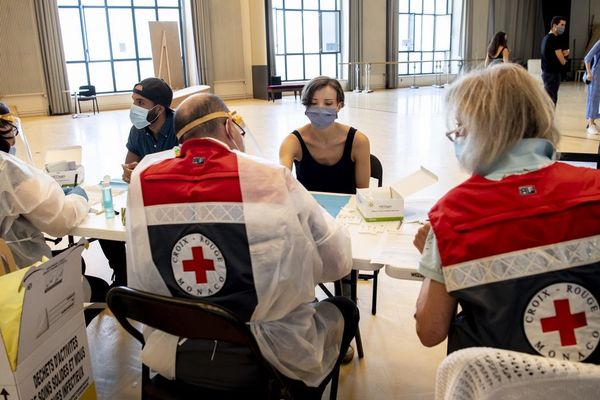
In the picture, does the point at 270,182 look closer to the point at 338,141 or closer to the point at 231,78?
the point at 338,141

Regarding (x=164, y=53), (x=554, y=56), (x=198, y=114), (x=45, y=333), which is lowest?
(x=45, y=333)

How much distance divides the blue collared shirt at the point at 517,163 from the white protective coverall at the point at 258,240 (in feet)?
1.18

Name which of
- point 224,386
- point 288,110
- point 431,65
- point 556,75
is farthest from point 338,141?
point 431,65

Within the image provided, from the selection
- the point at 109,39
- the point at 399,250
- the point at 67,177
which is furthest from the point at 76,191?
the point at 109,39

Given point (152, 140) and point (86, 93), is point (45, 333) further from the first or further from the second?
point (86, 93)

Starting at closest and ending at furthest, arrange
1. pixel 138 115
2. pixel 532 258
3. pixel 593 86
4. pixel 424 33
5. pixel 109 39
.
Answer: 1. pixel 532 258
2. pixel 138 115
3. pixel 593 86
4. pixel 109 39
5. pixel 424 33

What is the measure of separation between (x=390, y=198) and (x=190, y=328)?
3.27 feet

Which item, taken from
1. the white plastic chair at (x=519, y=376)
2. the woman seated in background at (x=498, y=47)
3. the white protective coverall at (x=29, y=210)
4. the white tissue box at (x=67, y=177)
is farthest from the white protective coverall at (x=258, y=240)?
the woman seated in background at (x=498, y=47)

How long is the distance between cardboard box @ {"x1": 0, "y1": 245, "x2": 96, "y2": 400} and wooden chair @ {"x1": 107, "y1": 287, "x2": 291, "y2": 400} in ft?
1.20

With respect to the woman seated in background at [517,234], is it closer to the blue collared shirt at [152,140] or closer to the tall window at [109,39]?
the blue collared shirt at [152,140]

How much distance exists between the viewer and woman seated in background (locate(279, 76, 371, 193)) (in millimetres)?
2631

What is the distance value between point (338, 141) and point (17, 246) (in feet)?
5.04

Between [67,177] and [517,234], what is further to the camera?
[67,177]

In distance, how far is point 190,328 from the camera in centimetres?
119
